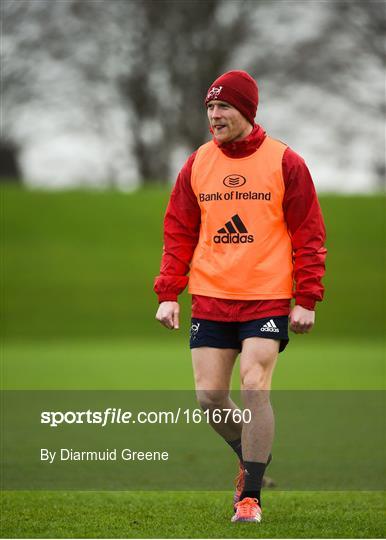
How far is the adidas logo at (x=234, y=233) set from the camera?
17.8ft

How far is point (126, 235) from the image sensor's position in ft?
84.3

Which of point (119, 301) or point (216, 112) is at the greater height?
point (216, 112)

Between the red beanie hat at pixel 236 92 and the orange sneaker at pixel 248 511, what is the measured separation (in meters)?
1.83

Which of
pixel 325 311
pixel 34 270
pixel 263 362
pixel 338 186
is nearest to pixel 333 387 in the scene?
pixel 263 362

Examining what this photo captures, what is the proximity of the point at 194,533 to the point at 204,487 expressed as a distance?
1571mm

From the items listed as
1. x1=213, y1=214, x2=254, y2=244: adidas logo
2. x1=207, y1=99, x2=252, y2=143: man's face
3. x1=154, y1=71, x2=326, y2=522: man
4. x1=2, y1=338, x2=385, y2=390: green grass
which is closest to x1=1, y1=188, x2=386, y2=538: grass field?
x1=2, y1=338, x2=385, y2=390: green grass

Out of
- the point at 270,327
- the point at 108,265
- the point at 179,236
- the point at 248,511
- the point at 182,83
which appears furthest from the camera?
the point at 182,83

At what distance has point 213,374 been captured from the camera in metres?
5.44

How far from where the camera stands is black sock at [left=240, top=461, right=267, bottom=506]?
527 cm

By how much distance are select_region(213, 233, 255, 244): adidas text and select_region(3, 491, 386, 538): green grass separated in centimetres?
131

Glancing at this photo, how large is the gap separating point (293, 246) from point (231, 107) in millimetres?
736

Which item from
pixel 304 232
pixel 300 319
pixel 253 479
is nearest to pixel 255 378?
pixel 300 319

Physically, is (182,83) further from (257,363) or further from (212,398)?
(257,363)

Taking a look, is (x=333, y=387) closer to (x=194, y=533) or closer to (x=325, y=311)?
(x=194, y=533)
